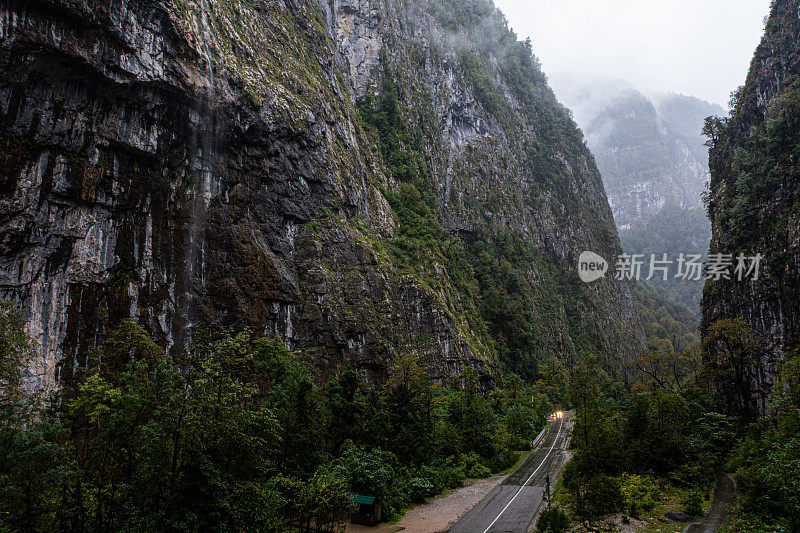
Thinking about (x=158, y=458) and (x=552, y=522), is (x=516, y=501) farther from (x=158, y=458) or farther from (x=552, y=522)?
(x=158, y=458)

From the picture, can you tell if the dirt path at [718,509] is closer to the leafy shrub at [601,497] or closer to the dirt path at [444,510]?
the leafy shrub at [601,497]

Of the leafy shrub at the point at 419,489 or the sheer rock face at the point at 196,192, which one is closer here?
the leafy shrub at the point at 419,489

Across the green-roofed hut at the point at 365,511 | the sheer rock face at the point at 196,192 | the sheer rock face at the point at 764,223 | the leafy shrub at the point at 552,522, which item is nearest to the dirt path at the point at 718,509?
the leafy shrub at the point at 552,522

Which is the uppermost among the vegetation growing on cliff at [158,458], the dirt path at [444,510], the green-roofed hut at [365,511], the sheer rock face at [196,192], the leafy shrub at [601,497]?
the sheer rock face at [196,192]

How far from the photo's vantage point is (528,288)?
66.5 m

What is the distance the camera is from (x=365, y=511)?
57.8ft

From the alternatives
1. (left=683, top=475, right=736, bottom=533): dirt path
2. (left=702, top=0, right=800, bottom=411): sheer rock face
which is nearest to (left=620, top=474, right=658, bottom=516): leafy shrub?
(left=683, top=475, right=736, bottom=533): dirt path

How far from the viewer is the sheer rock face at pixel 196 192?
2181cm

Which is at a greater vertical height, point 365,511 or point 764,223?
point 764,223

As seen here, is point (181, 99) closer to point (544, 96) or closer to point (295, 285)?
point (295, 285)

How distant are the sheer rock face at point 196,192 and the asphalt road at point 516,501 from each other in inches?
410

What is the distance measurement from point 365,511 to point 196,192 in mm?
21043

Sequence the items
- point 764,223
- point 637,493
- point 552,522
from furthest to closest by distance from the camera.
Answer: point 764,223
point 637,493
point 552,522

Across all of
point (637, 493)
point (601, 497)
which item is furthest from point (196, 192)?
point (637, 493)
